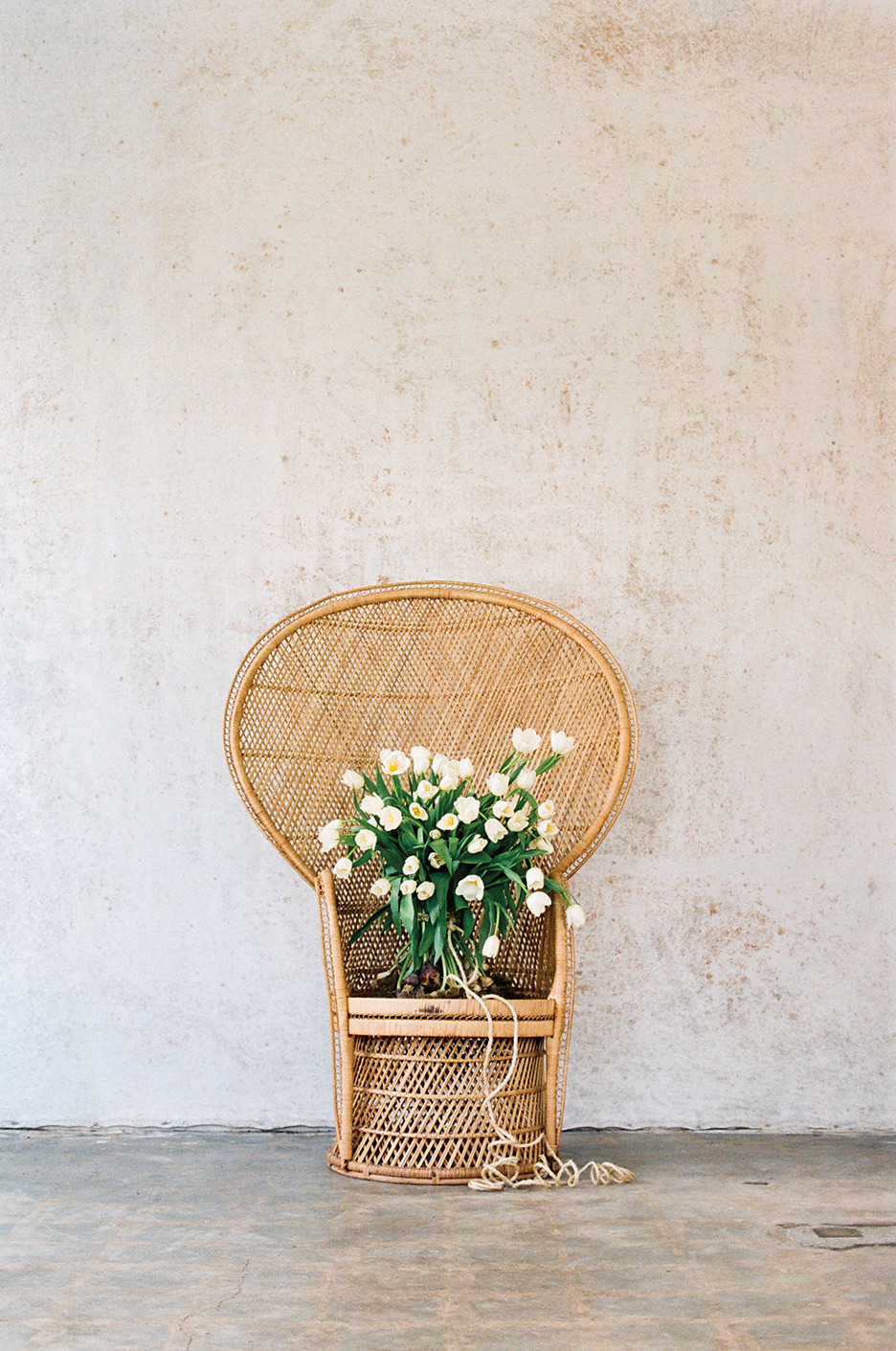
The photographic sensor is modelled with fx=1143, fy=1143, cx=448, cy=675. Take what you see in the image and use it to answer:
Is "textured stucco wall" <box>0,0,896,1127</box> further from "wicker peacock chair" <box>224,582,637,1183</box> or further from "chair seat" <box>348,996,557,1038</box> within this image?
"chair seat" <box>348,996,557,1038</box>

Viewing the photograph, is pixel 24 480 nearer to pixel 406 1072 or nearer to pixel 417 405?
pixel 417 405

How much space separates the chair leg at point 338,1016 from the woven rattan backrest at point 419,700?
112mm

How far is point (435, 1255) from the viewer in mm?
1613

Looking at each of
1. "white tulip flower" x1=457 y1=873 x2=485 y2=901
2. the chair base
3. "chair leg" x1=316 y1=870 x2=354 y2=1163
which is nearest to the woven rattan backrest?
"chair leg" x1=316 y1=870 x2=354 y2=1163

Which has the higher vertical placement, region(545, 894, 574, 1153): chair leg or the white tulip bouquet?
the white tulip bouquet

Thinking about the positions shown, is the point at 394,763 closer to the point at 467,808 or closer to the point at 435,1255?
the point at 467,808

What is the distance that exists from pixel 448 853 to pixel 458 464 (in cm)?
93

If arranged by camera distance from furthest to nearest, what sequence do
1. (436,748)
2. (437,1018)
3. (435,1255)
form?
(436,748)
(437,1018)
(435,1255)

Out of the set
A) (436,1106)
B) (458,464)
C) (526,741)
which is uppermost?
(458,464)

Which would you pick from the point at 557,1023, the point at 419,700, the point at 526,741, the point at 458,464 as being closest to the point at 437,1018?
the point at 557,1023

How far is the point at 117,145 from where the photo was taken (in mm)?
2521

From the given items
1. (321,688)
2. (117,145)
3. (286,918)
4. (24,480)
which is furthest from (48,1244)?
(117,145)

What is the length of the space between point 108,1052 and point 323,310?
1.65 m

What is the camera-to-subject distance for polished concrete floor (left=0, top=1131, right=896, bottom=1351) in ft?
4.50
